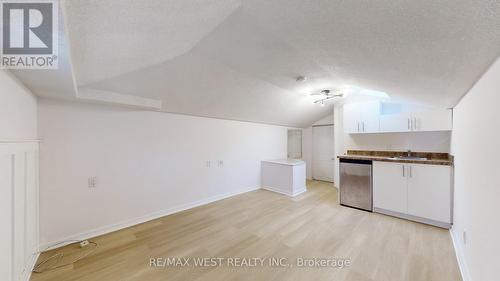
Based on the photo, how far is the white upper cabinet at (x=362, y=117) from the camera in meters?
4.00

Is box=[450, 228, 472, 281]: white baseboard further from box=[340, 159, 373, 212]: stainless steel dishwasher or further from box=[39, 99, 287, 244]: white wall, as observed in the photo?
box=[39, 99, 287, 244]: white wall

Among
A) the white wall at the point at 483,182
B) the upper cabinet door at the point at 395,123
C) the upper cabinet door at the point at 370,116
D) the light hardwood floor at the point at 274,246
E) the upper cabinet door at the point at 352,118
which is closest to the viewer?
the white wall at the point at 483,182

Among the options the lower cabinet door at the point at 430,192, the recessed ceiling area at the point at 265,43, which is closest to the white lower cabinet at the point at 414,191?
the lower cabinet door at the point at 430,192

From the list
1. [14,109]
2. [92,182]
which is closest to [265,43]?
[14,109]

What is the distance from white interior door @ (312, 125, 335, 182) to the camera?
6.17 metres

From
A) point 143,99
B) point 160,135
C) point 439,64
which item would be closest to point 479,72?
point 439,64

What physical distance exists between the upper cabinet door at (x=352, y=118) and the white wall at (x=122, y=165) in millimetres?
2733

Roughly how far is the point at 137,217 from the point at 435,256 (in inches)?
166

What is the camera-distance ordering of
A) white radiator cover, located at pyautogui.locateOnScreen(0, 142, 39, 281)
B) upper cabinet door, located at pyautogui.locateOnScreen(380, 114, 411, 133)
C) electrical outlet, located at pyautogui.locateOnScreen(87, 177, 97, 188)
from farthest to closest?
upper cabinet door, located at pyautogui.locateOnScreen(380, 114, 411, 133)
electrical outlet, located at pyautogui.locateOnScreen(87, 177, 97, 188)
white radiator cover, located at pyautogui.locateOnScreen(0, 142, 39, 281)

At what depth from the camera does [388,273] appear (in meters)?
1.96

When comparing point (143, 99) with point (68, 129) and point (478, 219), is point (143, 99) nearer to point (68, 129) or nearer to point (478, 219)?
point (68, 129)

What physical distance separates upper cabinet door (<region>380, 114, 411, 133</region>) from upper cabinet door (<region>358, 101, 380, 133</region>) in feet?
0.34

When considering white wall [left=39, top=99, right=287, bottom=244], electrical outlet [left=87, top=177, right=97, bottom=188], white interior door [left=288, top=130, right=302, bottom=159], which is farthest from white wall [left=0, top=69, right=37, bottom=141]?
white interior door [left=288, top=130, right=302, bottom=159]

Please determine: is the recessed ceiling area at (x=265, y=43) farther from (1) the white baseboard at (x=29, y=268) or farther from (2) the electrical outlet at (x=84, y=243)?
(2) the electrical outlet at (x=84, y=243)
